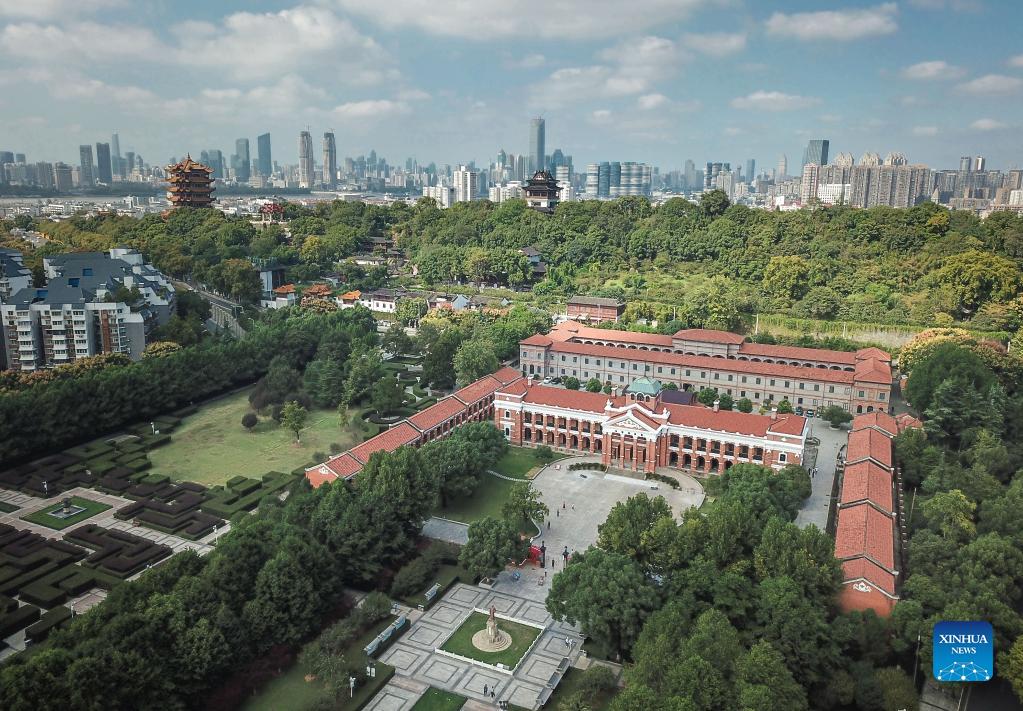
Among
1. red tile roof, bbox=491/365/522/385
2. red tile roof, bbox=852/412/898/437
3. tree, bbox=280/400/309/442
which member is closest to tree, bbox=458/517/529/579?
tree, bbox=280/400/309/442

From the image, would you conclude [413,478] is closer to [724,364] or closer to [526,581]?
[526,581]

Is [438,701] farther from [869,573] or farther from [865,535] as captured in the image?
[865,535]

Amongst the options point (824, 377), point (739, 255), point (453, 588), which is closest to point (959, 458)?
point (824, 377)

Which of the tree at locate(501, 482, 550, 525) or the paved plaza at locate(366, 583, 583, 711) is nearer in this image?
the paved plaza at locate(366, 583, 583, 711)

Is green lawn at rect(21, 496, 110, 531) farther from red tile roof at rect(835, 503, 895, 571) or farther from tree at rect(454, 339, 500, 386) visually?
red tile roof at rect(835, 503, 895, 571)

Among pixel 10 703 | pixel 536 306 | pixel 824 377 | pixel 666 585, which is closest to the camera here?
pixel 10 703

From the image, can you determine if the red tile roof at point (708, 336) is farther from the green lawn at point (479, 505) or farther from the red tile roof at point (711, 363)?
the green lawn at point (479, 505)
